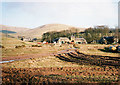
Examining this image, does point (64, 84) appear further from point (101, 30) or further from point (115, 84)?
point (101, 30)

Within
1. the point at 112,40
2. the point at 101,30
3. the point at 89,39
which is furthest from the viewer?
the point at 101,30

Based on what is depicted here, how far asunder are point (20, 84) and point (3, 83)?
112 cm

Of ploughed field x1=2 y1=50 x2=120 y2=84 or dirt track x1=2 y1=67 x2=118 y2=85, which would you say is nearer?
dirt track x1=2 y1=67 x2=118 y2=85

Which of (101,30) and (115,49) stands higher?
(101,30)

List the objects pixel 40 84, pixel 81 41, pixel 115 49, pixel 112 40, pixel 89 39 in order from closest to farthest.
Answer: pixel 40 84 → pixel 115 49 → pixel 112 40 → pixel 81 41 → pixel 89 39

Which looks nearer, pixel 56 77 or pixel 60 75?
pixel 56 77

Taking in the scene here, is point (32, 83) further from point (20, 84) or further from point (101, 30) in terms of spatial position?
point (101, 30)

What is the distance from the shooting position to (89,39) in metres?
63.5

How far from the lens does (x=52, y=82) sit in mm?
6656

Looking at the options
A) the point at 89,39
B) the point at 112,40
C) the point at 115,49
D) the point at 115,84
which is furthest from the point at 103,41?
the point at 115,84

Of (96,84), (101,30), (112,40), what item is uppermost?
(101,30)

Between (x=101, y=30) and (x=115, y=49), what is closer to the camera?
(x=115, y=49)

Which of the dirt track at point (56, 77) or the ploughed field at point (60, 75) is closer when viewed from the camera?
the dirt track at point (56, 77)

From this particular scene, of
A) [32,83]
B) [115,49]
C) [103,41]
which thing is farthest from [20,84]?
[103,41]
